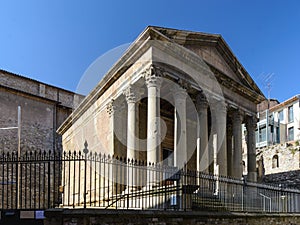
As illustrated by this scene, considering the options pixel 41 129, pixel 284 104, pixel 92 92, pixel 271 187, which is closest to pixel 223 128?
pixel 271 187

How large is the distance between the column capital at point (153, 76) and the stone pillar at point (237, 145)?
5474 millimetres

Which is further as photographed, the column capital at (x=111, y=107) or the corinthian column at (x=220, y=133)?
the column capital at (x=111, y=107)

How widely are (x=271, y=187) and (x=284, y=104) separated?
83.0 feet

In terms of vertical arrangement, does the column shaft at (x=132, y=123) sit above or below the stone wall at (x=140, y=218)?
above

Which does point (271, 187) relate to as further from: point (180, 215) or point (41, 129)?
point (41, 129)

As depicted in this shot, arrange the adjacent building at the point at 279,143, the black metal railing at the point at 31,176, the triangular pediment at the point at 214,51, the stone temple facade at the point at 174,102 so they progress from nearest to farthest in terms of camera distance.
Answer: the black metal railing at the point at 31,176 → the stone temple facade at the point at 174,102 → the triangular pediment at the point at 214,51 → the adjacent building at the point at 279,143

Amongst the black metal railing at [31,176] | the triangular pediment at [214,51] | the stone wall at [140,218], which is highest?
the triangular pediment at [214,51]

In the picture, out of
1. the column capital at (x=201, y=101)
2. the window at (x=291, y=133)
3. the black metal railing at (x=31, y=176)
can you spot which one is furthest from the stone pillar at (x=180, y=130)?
the window at (x=291, y=133)

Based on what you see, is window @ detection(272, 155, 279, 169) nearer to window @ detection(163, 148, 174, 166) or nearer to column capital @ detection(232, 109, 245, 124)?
column capital @ detection(232, 109, 245, 124)

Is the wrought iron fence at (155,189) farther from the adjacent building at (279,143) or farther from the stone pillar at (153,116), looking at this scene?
the adjacent building at (279,143)

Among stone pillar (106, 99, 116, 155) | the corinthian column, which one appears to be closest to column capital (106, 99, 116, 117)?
stone pillar (106, 99, 116, 155)

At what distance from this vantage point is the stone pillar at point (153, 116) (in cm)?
1138

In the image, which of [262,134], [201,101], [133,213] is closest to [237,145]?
[201,101]

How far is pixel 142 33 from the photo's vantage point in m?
12.2
